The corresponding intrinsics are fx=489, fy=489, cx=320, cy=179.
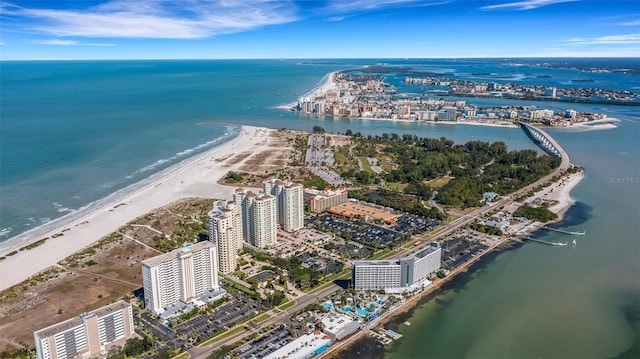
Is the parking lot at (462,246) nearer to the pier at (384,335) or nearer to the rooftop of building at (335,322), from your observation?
the pier at (384,335)

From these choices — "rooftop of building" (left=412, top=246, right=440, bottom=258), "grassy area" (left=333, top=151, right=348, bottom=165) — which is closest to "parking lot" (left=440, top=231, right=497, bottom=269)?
"rooftop of building" (left=412, top=246, right=440, bottom=258)

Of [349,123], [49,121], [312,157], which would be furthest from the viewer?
[349,123]

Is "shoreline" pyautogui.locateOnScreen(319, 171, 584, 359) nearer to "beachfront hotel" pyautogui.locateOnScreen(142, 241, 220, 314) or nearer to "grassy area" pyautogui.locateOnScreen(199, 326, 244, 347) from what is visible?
"grassy area" pyautogui.locateOnScreen(199, 326, 244, 347)

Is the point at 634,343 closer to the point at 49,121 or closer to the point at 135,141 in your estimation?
the point at 135,141

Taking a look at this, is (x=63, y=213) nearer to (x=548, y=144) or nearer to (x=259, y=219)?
(x=259, y=219)

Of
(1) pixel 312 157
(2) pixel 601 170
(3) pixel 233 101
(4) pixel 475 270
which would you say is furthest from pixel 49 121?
(2) pixel 601 170

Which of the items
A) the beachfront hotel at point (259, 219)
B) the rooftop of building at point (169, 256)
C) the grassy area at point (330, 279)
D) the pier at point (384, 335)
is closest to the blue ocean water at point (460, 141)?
the pier at point (384, 335)

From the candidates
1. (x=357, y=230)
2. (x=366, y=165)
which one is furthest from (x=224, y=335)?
(x=366, y=165)
